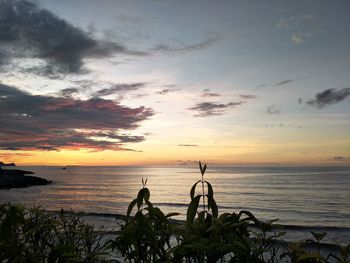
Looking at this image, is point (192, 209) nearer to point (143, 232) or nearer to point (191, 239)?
point (191, 239)

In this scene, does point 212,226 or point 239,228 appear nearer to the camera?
point 212,226

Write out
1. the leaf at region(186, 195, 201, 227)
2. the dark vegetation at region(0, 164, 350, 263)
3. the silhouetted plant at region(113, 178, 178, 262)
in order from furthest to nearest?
the silhouetted plant at region(113, 178, 178, 262) < the leaf at region(186, 195, 201, 227) < the dark vegetation at region(0, 164, 350, 263)

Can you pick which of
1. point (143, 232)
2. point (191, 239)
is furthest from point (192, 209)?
point (143, 232)

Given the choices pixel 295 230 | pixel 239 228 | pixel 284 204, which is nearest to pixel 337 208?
pixel 284 204

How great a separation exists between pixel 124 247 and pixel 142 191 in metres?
0.40

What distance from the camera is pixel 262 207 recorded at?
41688 millimetres

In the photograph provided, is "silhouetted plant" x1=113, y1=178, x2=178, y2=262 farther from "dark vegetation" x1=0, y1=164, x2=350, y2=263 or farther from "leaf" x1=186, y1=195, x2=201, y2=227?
"leaf" x1=186, y1=195, x2=201, y2=227

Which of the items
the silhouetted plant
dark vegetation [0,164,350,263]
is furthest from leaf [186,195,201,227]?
the silhouetted plant

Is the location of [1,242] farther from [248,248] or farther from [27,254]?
[248,248]

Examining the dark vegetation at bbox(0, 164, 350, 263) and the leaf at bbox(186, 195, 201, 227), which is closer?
the dark vegetation at bbox(0, 164, 350, 263)

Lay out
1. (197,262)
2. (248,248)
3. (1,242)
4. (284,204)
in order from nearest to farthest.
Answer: (248,248), (197,262), (1,242), (284,204)

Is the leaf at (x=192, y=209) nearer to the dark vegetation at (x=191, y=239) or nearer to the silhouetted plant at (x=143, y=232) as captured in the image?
the dark vegetation at (x=191, y=239)

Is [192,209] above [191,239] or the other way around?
above

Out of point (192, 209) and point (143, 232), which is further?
point (143, 232)
